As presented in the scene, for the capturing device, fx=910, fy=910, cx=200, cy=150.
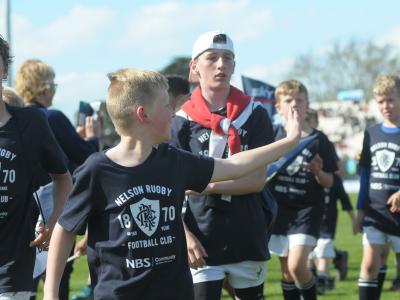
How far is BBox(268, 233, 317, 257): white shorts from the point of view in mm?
8875

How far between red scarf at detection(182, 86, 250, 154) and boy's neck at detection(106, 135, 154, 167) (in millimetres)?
1324

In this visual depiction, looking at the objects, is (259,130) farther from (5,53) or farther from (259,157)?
(5,53)

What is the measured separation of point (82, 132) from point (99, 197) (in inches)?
219

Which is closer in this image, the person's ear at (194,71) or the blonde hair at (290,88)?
the person's ear at (194,71)

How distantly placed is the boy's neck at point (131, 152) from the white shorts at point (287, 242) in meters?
4.67

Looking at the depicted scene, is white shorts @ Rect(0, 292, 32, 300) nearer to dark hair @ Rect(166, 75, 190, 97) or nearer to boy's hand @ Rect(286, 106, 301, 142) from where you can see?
boy's hand @ Rect(286, 106, 301, 142)

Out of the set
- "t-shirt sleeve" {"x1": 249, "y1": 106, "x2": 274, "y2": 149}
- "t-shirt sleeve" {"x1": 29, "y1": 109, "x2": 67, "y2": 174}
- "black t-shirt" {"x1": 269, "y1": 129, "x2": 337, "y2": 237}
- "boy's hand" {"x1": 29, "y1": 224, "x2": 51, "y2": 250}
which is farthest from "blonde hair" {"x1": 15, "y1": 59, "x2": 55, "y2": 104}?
"black t-shirt" {"x1": 269, "y1": 129, "x2": 337, "y2": 237}

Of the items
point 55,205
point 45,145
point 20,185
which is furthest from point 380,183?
point 20,185

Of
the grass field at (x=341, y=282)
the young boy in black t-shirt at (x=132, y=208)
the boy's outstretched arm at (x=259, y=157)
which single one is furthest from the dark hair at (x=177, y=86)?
the grass field at (x=341, y=282)

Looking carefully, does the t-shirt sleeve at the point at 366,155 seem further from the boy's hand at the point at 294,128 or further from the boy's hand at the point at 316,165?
Result: the boy's hand at the point at 294,128

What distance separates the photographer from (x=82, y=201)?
4.33 m

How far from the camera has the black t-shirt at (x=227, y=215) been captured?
18.9 feet

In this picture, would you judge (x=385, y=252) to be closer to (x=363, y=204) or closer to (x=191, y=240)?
(x=363, y=204)

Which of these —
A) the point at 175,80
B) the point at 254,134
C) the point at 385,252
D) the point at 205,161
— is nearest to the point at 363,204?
the point at 385,252
